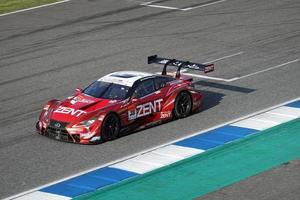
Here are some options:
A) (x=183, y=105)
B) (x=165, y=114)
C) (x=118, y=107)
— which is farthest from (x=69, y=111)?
(x=183, y=105)

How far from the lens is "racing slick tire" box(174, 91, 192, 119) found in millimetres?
21641

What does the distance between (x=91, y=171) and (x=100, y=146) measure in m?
1.70

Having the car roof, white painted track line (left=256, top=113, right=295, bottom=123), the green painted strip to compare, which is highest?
the car roof

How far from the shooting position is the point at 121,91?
68.1ft

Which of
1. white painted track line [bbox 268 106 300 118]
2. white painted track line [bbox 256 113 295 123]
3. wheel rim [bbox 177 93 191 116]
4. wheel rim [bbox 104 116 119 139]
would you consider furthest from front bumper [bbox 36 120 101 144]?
white painted track line [bbox 268 106 300 118]

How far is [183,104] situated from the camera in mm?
21828

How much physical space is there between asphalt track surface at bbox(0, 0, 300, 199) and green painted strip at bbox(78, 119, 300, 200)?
57.1 inches

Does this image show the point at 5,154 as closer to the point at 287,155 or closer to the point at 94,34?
the point at 287,155

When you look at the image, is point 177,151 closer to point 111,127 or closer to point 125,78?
point 111,127

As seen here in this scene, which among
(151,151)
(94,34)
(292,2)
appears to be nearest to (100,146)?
(151,151)

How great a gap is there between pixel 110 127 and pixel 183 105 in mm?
2645

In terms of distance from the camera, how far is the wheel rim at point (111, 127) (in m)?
19.9

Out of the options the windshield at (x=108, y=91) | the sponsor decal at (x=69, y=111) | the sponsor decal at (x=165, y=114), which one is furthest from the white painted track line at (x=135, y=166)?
the sponsor decal at (x=165, y=114)

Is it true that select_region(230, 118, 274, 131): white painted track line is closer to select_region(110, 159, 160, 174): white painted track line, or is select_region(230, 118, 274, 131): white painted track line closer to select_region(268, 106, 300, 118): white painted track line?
select_region(268, 106, 300, 118): white painted track line
